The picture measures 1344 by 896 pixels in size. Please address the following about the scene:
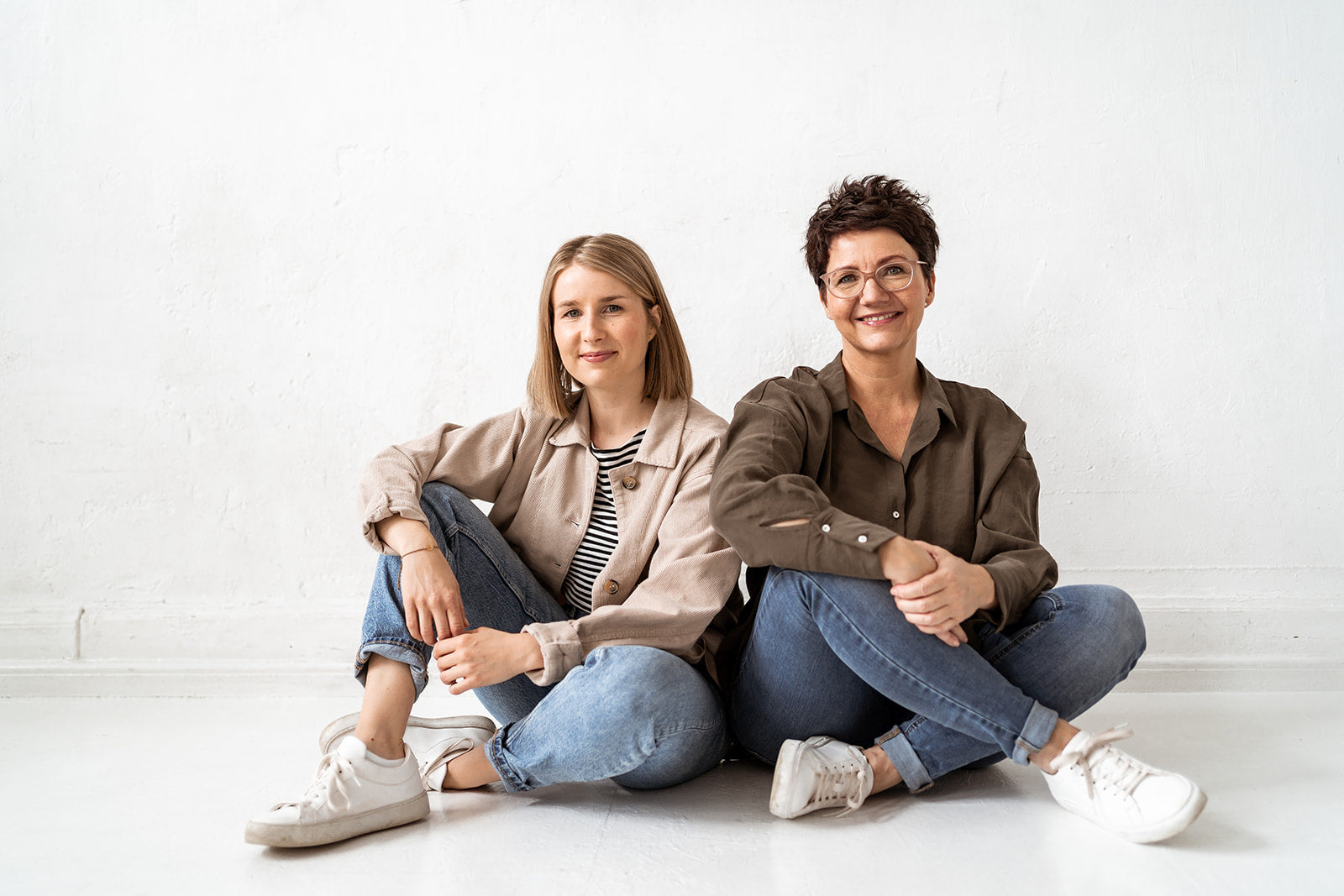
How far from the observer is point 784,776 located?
1585 mm

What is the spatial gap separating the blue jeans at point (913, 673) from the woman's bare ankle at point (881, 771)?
0.01m

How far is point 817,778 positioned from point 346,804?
76 cm

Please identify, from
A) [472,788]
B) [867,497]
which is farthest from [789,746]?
[472,788]

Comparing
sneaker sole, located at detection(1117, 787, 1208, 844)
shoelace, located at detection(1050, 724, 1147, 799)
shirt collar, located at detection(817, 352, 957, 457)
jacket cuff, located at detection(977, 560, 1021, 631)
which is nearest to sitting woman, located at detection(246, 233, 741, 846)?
shirt collar, located at detection(817, 352, 957, 457)

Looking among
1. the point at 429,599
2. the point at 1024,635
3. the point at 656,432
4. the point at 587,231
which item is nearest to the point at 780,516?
the point at 656,432

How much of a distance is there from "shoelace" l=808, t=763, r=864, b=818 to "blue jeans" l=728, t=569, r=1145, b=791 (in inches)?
3.6

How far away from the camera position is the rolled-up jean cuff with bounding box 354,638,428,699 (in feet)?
5.37

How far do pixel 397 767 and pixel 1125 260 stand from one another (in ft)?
6.97

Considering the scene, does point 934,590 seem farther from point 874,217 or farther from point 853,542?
point 874,217

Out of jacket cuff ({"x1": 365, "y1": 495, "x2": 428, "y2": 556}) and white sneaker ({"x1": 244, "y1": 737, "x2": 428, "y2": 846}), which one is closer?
white sneaker ({"x1": 244, "y1": 737, "x2": 428, "y2": 846})

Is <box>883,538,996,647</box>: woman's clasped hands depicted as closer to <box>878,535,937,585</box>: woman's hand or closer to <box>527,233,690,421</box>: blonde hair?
<box>878,535,937,585</box>: woman's hand

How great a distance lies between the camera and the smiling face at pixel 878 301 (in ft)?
5.89

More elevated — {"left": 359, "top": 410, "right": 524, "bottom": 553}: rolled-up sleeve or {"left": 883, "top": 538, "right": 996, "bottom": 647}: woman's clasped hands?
{"left": 359, "top": 410, "right": 524, "bottom": 553}: rolled-up sleeve

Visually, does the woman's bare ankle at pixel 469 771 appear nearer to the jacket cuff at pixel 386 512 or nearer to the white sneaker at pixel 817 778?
the jacket cuff at pixel 386 512
